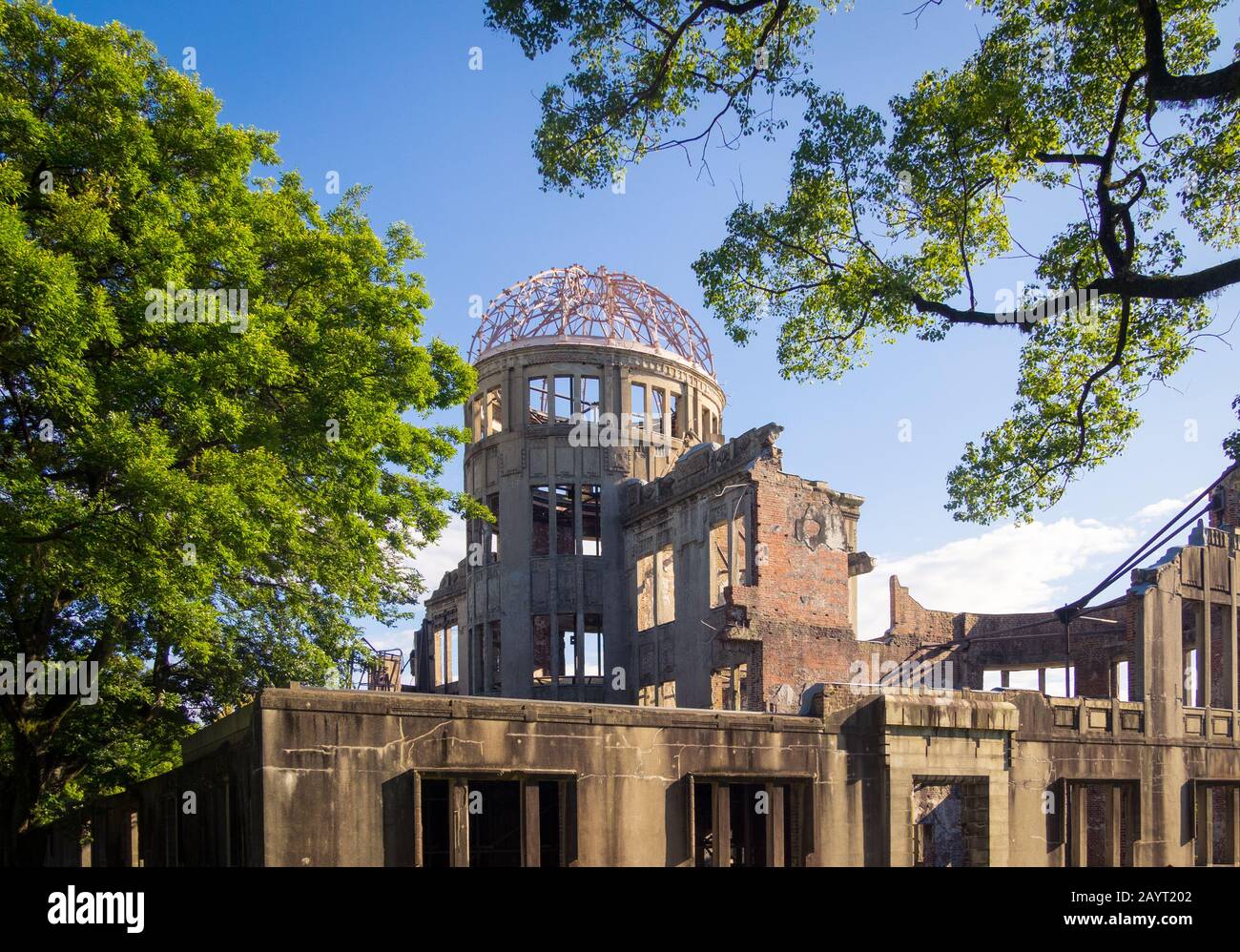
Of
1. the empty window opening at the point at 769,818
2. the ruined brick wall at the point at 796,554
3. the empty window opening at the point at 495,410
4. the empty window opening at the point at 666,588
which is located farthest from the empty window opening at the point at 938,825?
the empty window opening at the point at 495,410

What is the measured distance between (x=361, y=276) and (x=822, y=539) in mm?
16166

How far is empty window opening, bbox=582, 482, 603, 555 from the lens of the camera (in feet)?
120

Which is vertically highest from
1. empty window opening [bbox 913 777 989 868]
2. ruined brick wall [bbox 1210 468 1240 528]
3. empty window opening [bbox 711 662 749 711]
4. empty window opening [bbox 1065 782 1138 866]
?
ruined brick wall [bbox 1210 468 1240 528]

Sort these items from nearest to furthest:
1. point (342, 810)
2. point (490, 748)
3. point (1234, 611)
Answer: point (342, 810)
point (490, 748)
point (1234, 611)

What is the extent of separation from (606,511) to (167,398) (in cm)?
2145

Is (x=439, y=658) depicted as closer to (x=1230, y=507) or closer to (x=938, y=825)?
(x=938, y=825)

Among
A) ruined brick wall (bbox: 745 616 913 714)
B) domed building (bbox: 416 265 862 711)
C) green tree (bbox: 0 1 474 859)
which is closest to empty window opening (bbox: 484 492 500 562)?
domed building (bbox: 416 265 862 711)

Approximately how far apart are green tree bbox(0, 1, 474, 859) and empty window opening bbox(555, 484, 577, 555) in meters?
13.8

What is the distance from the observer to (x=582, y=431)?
119 feet

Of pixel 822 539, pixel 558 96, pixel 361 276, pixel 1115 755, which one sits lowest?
pixel 1115 755

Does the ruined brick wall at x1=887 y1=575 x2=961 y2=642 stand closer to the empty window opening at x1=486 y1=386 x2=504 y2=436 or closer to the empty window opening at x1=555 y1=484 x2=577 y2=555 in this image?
the empty window opening at x1=555 y1=484 x2=577 y2=555

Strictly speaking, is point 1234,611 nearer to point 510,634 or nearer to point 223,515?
point 510,634
